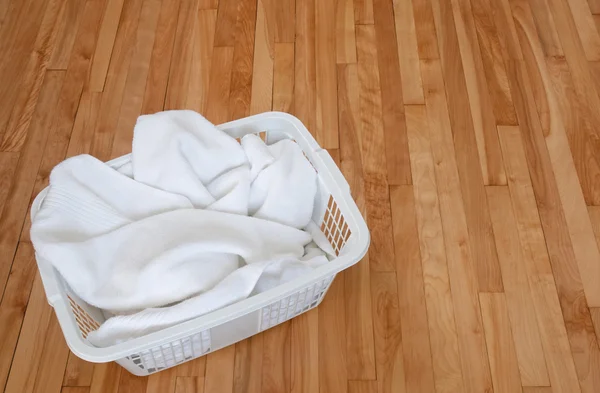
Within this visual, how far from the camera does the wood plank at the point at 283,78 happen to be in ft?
4.94

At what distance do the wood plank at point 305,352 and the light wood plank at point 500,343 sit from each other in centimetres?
33

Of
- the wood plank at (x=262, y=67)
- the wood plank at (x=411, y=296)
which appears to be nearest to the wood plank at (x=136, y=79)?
the wood plank at (x=262, y=67)

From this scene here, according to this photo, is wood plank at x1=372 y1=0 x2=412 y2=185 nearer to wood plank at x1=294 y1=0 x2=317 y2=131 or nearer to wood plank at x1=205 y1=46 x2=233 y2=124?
wood plank at x1=294 y1=0 x2=317 y2=131

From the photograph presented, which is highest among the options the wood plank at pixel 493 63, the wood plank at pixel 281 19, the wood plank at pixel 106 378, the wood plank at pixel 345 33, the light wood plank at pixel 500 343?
the wood plank at pixel 281 19

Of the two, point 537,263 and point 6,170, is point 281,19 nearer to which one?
point 6,170

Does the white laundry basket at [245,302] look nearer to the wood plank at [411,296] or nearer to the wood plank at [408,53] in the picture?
the wood plank at [411,296]

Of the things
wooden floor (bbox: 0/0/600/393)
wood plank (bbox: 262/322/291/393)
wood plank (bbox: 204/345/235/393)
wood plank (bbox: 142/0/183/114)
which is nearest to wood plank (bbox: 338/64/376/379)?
wooden floor (bbox: 0/0/600/393)

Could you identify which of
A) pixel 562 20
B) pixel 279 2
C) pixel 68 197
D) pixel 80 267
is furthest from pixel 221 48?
pixel 562 20

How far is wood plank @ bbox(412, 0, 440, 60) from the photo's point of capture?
1603 mm

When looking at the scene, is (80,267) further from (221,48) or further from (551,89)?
(551,89)

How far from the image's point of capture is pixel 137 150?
Result: 114 centimetres

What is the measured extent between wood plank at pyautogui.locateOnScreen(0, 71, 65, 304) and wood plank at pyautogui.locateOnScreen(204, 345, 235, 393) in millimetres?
448

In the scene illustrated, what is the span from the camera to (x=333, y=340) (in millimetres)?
1182

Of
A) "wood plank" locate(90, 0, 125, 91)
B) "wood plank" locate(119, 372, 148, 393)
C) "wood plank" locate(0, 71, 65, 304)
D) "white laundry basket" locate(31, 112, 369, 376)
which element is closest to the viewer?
"white laundry basket" locate(31, 112, 369, 376)
